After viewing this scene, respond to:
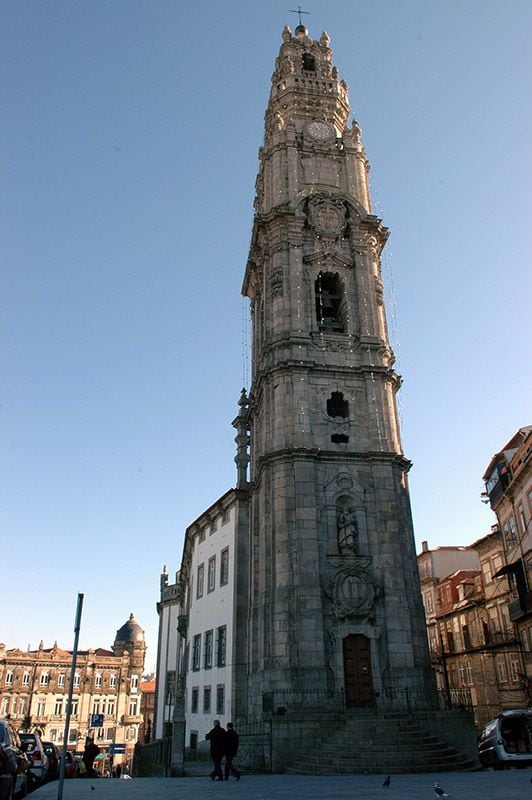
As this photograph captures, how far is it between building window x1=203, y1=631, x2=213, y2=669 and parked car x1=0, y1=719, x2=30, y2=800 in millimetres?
20810

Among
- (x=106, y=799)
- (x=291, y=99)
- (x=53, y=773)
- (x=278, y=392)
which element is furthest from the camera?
(x=291, y=99)

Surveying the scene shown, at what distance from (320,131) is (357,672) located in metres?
30.7

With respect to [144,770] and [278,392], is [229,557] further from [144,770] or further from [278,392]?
[144,770]

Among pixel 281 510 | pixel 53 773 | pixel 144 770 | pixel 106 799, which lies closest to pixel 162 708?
pixel 144 770

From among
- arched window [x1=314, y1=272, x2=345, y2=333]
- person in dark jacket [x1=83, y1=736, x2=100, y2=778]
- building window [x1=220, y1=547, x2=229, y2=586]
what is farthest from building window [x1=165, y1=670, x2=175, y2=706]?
arched window [x1=314, y1=272, x2=345, y2=333]

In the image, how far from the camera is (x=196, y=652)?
37.2 metres

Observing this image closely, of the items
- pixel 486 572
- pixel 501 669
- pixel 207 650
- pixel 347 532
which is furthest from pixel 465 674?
pixel 347 532

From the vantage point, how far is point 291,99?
136 ft

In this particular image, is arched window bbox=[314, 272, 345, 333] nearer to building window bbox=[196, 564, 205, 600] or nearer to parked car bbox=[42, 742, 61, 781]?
building window bbox=[196, 564, 205, 600]

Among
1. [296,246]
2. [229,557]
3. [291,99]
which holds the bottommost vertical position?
[229,557]

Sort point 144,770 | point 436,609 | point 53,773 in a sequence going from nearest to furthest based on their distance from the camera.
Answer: point 53,773, point 144,770, point 436,609

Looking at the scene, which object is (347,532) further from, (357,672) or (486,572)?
(486,572)

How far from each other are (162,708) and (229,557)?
20.0 meters

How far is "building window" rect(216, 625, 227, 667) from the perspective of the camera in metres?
32.3
